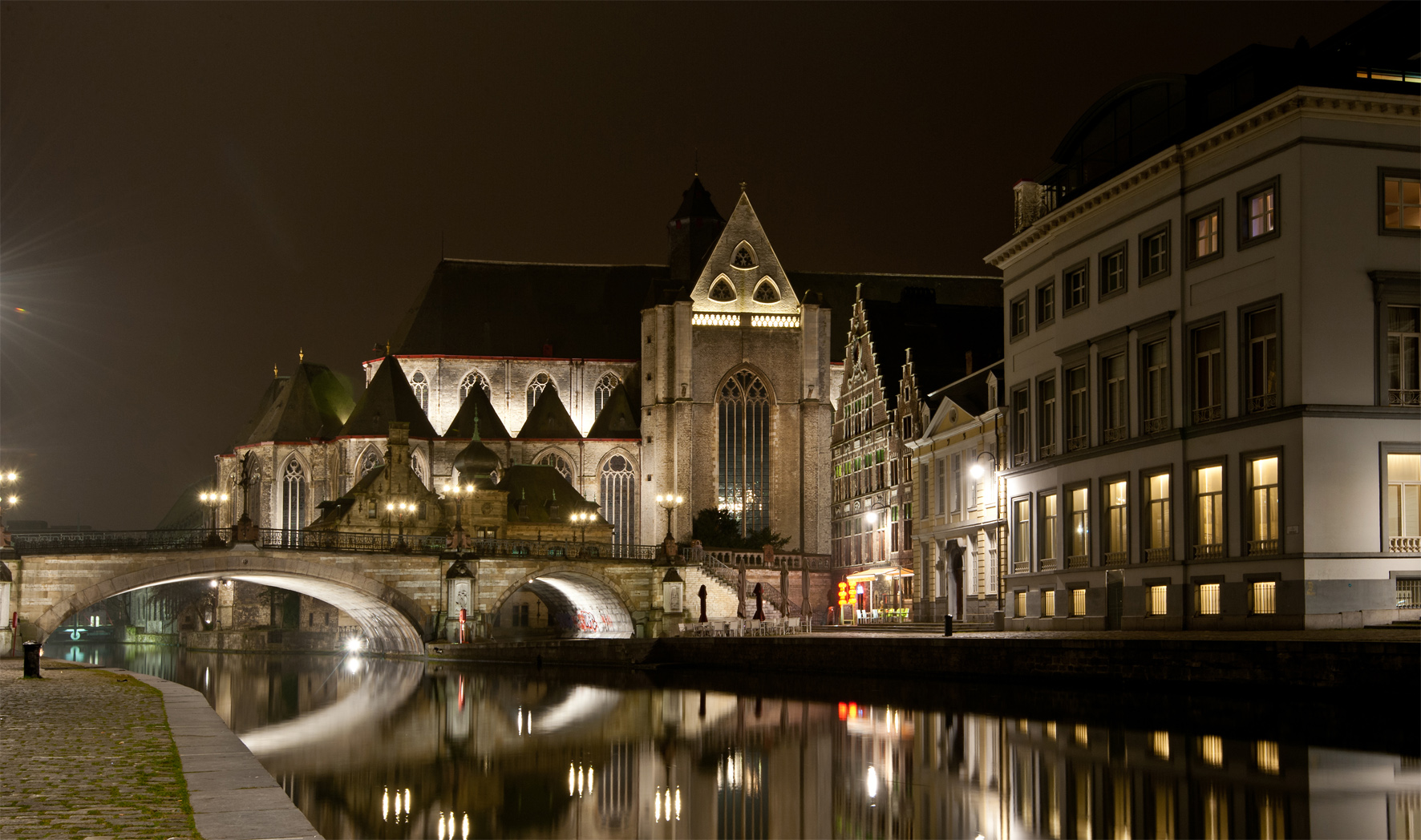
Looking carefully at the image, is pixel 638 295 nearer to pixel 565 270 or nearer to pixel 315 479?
pixel 565 270

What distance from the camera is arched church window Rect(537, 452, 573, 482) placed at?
270 ft

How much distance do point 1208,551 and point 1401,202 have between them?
769 centimetres

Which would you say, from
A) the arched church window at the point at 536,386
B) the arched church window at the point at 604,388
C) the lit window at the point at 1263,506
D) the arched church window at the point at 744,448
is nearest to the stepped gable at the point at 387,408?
the arched church window at the point at 536,386

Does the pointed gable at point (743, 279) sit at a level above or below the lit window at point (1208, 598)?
above

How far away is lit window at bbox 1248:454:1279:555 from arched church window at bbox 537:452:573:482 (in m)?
55.2

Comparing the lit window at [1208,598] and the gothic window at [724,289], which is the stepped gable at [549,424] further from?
the lit window at [1208,598]

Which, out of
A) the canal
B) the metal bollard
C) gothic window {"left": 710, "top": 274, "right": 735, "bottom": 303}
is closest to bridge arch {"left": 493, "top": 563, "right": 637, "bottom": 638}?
gothic window {"left": 710, "top": 274, "right": 735, "bottom": 303}


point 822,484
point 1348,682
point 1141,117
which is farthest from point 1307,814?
point 822,484

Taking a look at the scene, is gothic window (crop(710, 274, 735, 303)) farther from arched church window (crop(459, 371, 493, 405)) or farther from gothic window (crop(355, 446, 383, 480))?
gothic window (crop(355, 446, 383, 480))

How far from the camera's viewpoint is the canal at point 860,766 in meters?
13.1

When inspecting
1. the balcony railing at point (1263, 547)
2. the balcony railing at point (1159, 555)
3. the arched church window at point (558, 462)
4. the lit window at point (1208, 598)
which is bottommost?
the lit window at point (1208, 598)

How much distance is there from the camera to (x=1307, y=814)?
12430 mm

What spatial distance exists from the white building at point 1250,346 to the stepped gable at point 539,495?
38.7 m

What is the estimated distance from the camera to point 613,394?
85.4 meters
